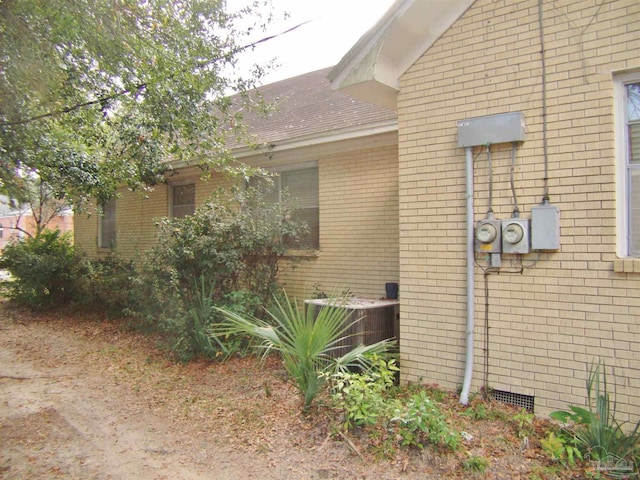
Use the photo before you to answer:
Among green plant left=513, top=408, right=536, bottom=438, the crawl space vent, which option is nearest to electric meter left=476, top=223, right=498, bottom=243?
the crawl space vent

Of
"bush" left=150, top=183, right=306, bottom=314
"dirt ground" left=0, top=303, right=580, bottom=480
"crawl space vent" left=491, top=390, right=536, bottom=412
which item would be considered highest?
"bush" left=150, top=183, right=306, bottom=314

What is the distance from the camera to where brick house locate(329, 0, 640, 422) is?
406cm

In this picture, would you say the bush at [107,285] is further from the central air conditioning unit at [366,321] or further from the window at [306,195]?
the central air conditioning unit at [366,321]

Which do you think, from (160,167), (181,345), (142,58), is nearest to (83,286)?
(160,167)

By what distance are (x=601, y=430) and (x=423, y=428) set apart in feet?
4.51

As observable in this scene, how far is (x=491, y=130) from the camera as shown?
15.0 feet

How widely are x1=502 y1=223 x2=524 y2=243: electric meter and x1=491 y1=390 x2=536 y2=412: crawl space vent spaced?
1.52 metres

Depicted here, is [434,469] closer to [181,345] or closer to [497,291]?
[497,291]

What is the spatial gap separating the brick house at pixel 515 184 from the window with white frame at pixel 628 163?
0.04 ft

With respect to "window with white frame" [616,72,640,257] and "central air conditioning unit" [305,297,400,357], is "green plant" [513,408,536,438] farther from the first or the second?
"central air conditioning unit" [305,297,400,357]

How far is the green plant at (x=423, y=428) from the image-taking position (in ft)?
12.1

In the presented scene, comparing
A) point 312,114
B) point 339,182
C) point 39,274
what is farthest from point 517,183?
point 39,274

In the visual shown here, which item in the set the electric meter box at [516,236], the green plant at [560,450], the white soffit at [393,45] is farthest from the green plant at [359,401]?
the white soffit at [393,45]

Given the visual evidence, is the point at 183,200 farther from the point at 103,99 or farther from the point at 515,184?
the point at 515,184
